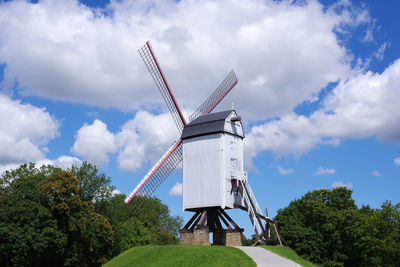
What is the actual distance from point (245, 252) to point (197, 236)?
5.76 m

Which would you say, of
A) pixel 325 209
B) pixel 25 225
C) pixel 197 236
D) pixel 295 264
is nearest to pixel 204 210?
pixel 197 236

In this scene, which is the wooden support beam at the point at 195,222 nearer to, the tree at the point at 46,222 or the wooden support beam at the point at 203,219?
the wooden support beam at the point at 203,219

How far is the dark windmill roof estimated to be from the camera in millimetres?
37681

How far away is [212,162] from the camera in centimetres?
3741

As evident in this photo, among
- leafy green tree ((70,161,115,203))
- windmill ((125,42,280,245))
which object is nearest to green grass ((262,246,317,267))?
windmill ((125,42,280,245))

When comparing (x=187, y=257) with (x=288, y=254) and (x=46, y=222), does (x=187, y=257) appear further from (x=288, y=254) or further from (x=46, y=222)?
(x=46, y=222)

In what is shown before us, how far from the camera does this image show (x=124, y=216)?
53.5 metres

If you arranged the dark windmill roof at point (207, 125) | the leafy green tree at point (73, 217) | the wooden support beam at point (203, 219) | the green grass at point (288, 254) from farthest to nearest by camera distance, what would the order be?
1. the leafy green tree at point (73, 217)
2. the dark windmill roof at point (207, 125)
3. the wooden support beam at point (203, 219)
4. the green grass at point (288, 254)

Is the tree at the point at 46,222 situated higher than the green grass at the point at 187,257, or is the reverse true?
the tree at the point at 46,222

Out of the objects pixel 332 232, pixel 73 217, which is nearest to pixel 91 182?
pixel 73 217

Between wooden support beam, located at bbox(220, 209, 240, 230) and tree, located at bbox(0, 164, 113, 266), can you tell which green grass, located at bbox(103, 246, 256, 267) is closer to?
wooden support beam, located at bbox(220, 209, 240, 230)

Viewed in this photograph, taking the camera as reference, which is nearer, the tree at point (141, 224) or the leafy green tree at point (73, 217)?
the leafy green tree at point (73, 217)

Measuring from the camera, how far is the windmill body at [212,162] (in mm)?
36969

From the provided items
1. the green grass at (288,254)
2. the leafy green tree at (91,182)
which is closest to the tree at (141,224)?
the leafy green tree at (91,182)
